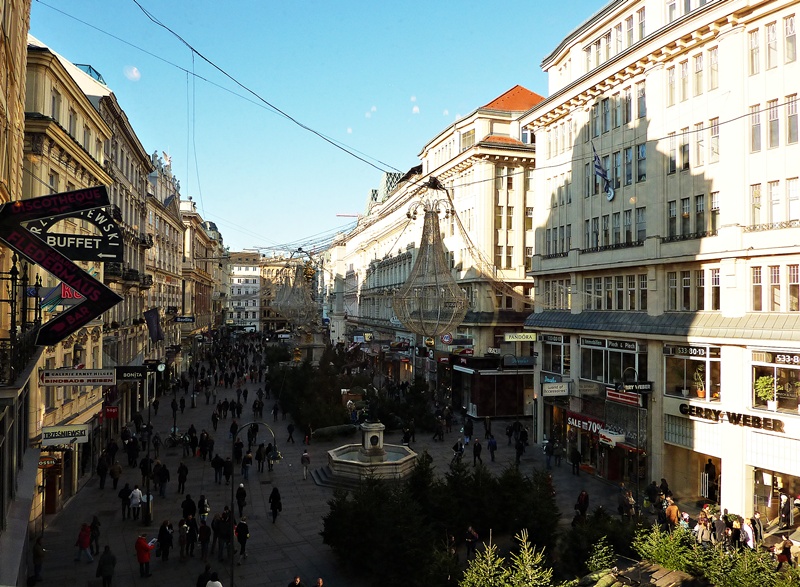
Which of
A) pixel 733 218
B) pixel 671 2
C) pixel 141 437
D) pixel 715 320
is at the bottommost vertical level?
pixel 141 437

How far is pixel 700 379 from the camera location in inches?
916

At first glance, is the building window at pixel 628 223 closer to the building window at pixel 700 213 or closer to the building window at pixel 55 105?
the building window at pixel 700 213

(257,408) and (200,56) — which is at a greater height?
(200,56)

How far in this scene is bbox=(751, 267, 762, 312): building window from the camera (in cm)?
2122

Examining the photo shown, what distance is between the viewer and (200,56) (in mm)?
12031

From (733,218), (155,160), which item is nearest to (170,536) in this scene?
(733,218)

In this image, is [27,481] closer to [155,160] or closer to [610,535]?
[610,535]

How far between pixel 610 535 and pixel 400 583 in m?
5.53

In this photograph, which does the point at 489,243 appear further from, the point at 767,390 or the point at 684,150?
the point at 767,390

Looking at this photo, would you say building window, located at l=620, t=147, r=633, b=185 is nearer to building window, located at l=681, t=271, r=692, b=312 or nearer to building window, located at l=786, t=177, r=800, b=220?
building window, located at l=681, t=271, r=692, b=312

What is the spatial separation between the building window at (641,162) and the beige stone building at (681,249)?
6 cm

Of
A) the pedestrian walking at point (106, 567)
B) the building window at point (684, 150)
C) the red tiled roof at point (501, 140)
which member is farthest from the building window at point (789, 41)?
the pedestrian walking at point (106, 567)

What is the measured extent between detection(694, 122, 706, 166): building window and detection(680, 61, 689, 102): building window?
1365 millimetres

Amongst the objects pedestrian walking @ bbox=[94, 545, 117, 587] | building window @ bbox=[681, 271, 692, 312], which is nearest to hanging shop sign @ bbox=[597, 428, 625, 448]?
building window @ bbox=[681, 271, 692, 312]
